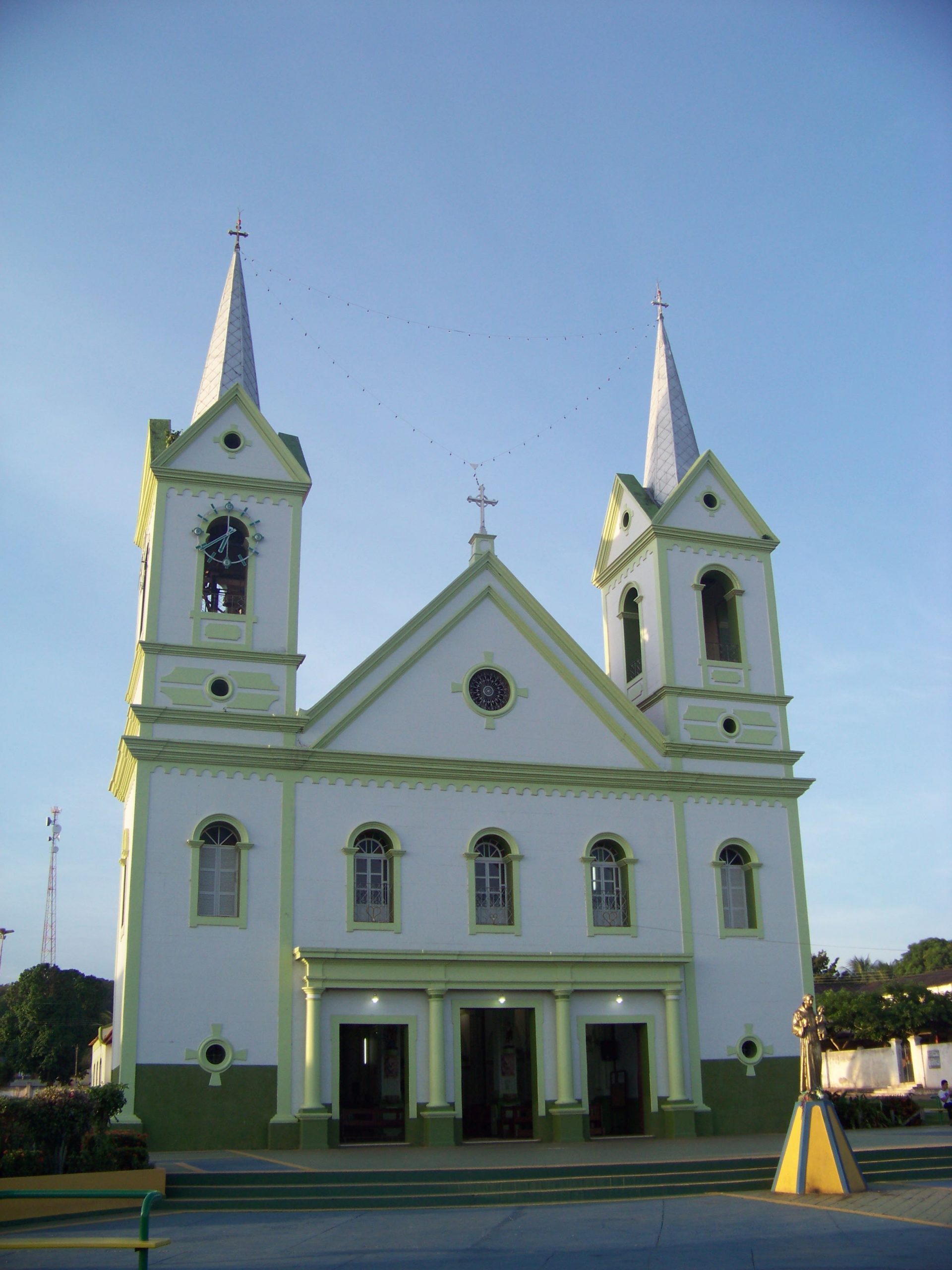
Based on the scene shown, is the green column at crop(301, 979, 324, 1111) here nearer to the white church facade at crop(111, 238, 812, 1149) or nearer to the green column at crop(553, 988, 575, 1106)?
the white church facade at crop(111, 238, 812, 1149)

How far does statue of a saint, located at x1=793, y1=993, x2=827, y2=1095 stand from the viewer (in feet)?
60.4

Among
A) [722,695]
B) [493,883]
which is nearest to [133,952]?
[493,883]

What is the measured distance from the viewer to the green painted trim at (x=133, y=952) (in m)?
22.4

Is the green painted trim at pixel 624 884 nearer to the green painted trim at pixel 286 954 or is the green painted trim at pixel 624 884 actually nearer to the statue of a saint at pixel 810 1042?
the green painted trim at pixel 286 954

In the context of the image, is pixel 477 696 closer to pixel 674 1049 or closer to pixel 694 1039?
pixel 674 1049

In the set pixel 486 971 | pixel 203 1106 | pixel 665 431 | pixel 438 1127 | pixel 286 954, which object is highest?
pixel 665 431

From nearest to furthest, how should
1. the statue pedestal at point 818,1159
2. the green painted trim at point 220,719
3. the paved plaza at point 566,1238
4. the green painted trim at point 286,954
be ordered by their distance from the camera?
the paved plaza at point 566,1238 < the statue pedestal at point 818,1159 < the green painted trim at point 286,954 < the green painted trim at point 220,719

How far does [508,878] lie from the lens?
2623 centimetres

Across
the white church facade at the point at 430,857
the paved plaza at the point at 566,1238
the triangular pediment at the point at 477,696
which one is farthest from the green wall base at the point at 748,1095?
the paved plaza at the point at 566,1238

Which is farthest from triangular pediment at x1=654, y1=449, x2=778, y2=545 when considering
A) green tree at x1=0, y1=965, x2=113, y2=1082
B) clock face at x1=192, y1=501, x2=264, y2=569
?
green tree at x1=0, y1=965, x2=113, y2=1082

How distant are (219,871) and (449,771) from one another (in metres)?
5.14

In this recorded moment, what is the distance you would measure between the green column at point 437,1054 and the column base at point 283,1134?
2564mm

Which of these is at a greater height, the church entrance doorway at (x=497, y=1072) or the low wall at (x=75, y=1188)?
the church entrance doorway at (x=497, y=1072)

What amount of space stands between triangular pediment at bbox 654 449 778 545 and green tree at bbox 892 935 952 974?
5477 centimetres
